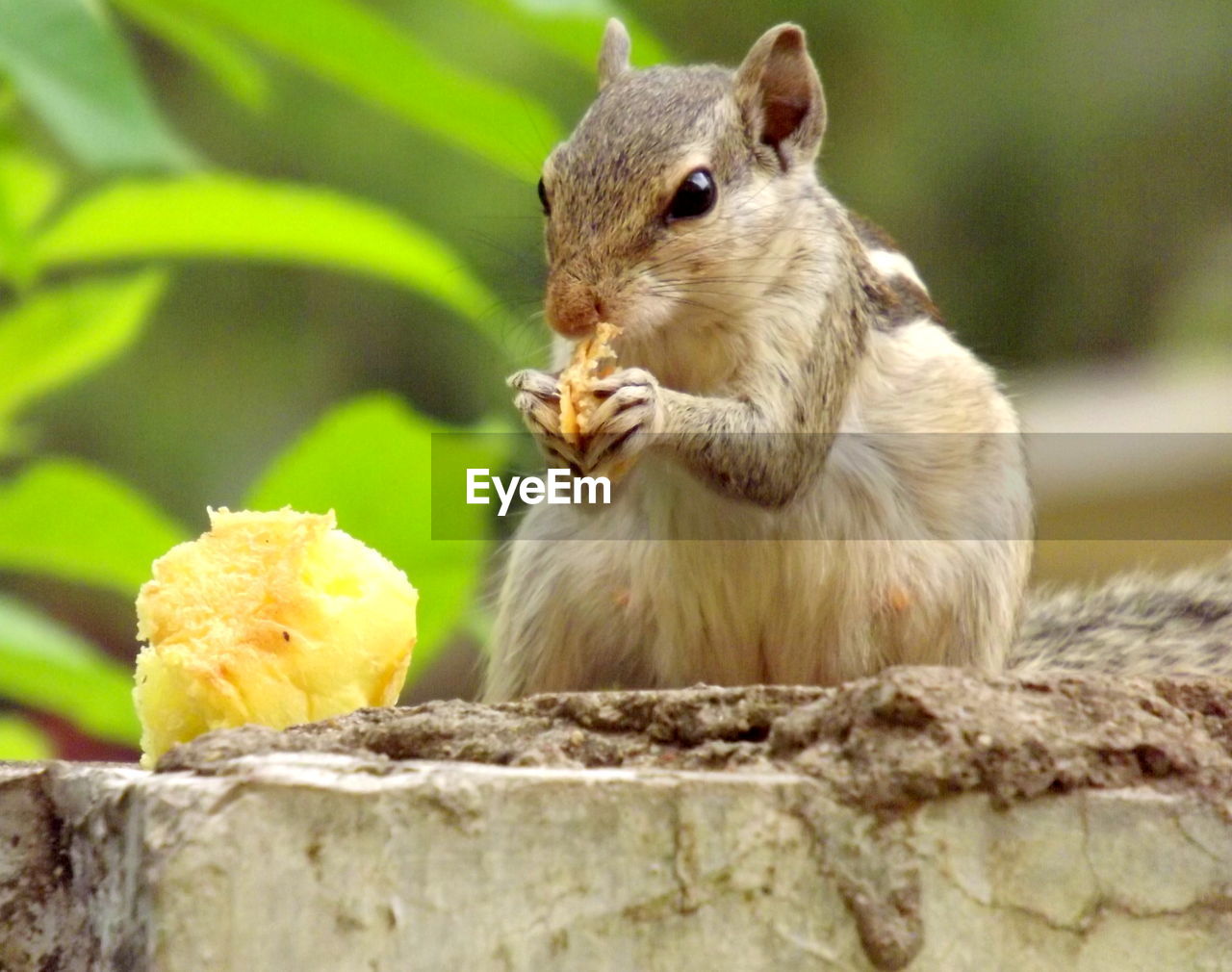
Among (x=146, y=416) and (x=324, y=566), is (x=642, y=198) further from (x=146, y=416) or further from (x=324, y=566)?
(x=146, y=416)

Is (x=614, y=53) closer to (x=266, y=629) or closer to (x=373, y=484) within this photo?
(x=373, y=484)

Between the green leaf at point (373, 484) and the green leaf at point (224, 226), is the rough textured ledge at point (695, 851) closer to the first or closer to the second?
the green leaf at point (373, 484)

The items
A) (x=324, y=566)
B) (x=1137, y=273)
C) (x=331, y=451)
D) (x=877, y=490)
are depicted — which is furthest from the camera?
(x=1137, y=273)

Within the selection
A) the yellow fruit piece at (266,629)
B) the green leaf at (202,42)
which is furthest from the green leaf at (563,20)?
the yellow fruit piece at (266,629)

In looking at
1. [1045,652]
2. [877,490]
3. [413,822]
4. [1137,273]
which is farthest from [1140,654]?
[1137,273]

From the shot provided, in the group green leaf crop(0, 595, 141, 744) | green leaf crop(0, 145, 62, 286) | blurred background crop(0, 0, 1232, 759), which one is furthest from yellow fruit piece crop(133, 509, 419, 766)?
blurred background crop(0, 0, 1232, 759)
